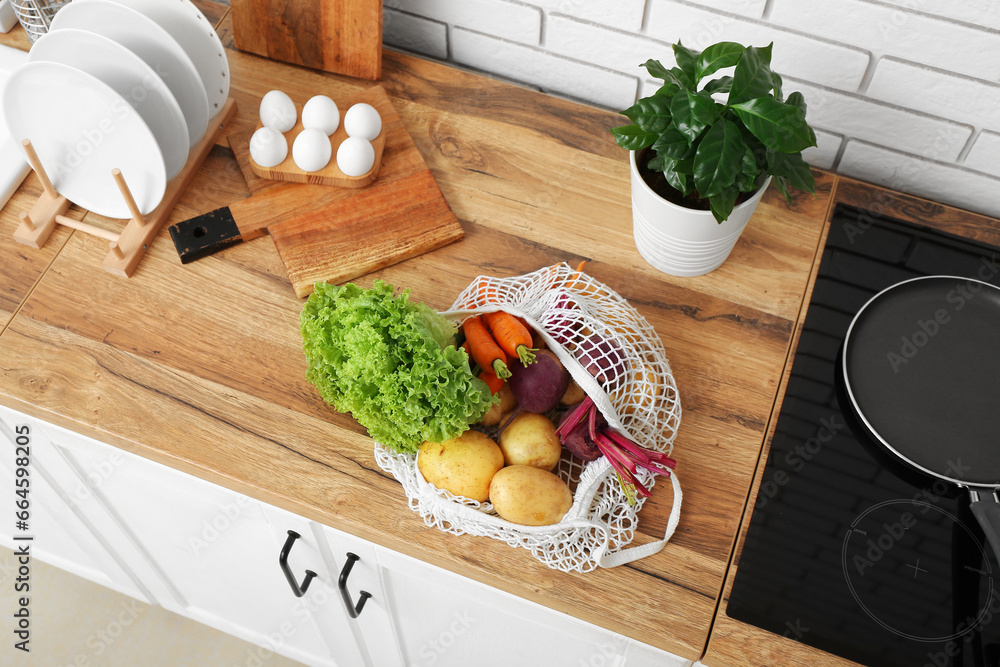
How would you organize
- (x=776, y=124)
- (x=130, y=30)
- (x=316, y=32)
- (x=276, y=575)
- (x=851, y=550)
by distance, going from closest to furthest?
(x=776, y=124), (x=851, y=550), (x=130, y=30), (x=316, y=32), (x=276, y=575)

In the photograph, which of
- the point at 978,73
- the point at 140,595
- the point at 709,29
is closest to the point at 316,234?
the point at 709,29

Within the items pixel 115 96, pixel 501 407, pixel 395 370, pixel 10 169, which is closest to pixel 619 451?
pixel 501 407

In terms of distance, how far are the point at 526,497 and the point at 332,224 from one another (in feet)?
1.50

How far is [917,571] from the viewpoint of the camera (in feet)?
2.76

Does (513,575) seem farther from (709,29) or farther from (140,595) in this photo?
(140,595)

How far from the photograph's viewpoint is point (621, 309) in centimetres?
91

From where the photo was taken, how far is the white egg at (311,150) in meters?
1.00

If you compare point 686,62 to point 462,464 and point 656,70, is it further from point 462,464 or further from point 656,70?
point 462,464

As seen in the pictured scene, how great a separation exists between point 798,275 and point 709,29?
0.35 metres

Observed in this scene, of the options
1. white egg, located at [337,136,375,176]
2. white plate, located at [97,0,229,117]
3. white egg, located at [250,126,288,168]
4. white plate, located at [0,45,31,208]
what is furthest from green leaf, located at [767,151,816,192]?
white plate, located at [0,45,31,208]

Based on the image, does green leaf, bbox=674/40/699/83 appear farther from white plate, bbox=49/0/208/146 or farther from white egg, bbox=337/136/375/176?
white plate, bbox=49/0/208/146

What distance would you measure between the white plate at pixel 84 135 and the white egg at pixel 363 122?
0.25m

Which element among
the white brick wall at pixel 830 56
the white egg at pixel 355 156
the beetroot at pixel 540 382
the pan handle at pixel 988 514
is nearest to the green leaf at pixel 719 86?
the white brick wall at pixel 830 56

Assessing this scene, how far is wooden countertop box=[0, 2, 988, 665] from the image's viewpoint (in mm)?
839
